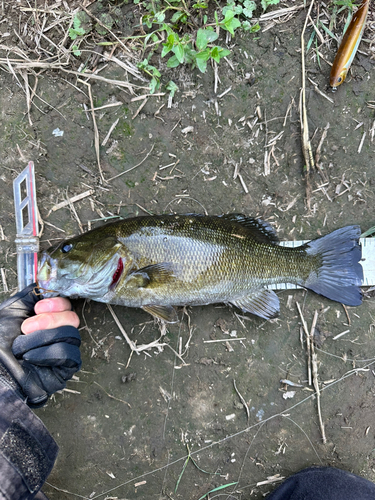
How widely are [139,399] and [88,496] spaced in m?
1.07

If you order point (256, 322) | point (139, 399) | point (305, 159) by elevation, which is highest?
point (305, 159)

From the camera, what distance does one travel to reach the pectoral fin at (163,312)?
8.88ft

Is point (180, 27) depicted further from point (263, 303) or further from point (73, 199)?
point (263, 303)

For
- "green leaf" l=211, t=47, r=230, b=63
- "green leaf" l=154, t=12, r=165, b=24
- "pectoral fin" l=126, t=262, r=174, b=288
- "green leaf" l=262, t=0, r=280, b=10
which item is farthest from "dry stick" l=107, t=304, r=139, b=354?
"green leaf" l=262, t=0, r=280, b=10

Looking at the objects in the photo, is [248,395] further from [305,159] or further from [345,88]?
[345,88]

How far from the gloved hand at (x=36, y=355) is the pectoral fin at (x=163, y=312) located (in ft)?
2.06

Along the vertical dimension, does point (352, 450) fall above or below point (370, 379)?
below

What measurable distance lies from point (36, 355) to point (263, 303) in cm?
190

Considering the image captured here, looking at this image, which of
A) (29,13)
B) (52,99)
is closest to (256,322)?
(52,99)

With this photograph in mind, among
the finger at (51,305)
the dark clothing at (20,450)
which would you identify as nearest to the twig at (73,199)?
the finger at (51,305)

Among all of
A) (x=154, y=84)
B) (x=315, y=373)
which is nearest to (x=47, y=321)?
(x=154, y=84)

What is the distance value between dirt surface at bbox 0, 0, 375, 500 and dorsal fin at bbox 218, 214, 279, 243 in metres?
0.25

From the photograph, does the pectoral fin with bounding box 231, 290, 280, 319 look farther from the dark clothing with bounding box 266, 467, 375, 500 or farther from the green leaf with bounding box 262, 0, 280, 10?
the green leaf with bounding box 262, 0, 280, 10

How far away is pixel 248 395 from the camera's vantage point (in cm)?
307
